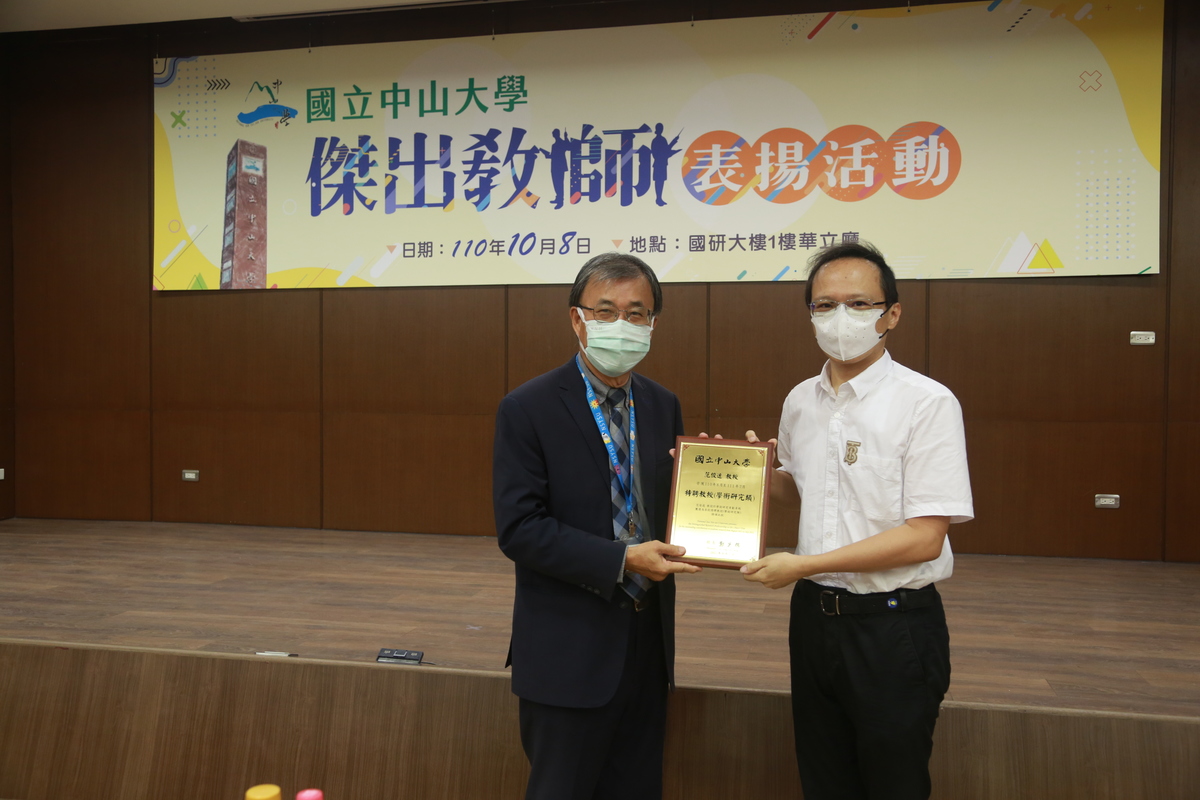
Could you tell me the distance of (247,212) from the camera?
5309 mm

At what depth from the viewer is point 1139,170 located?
4422mm

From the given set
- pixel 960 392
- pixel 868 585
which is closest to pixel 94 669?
pixel 868 585

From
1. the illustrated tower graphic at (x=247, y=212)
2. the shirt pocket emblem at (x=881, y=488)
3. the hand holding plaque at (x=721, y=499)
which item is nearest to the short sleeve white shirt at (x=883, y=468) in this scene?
the shirt pocket emblem at (x=881, y=488)

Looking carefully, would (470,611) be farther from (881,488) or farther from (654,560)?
(881,488)

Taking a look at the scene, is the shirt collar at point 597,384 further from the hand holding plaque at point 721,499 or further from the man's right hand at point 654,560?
the man's right hand at point 654,560

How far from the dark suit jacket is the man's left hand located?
265 millimetres

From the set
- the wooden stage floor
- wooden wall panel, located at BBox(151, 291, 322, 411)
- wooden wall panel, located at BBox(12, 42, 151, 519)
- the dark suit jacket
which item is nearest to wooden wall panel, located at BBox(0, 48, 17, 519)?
wooden wall panel, located at BBox(12, 42, 151, 519)

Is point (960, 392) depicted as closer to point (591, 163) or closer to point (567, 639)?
point (591, 163)

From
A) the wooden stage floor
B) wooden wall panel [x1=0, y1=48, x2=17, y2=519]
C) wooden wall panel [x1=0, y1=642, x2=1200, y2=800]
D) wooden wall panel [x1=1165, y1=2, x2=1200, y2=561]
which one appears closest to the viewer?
wooden wall panel [x1=0, y1=642, x2=1200, y2=800]

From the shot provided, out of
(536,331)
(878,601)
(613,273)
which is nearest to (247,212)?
(536,331)

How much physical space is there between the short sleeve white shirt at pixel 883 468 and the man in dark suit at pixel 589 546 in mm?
313

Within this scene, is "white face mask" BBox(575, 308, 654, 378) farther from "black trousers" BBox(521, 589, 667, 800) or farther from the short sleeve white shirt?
"black trousers" BBox(521, 589, 667, 800)

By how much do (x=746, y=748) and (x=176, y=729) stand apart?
5.81 feet

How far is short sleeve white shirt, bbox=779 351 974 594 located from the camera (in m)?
1.62
